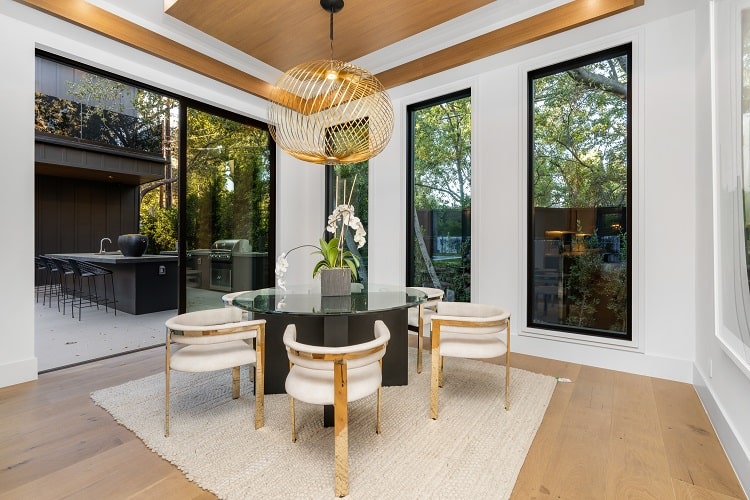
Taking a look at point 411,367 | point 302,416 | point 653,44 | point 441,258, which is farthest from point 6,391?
point 653,44

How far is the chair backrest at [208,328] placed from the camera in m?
2.06

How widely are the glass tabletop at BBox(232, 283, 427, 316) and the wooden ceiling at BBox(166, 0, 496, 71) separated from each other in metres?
2.41

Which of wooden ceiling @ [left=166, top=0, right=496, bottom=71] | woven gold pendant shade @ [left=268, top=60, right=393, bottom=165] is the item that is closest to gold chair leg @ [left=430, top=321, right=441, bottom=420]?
woven gold pendant shade @ [left=268, top=60, right=393, bottom=165]

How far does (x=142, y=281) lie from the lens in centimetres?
569

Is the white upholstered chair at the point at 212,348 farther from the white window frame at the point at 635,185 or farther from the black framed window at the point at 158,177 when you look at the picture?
the white window frame at the point at 635,185

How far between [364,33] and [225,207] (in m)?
2.69

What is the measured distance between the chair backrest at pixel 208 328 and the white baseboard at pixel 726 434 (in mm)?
2577

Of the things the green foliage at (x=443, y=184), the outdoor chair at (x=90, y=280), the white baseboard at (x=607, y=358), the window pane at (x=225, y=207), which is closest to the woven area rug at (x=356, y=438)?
the white baseboard at (x=607, y=358)

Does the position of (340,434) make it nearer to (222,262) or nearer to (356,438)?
(356,438)

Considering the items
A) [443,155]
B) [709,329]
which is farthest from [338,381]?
[443,155]

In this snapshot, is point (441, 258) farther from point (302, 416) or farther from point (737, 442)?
point (737, 442)

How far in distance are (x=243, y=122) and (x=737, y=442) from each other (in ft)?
18.0

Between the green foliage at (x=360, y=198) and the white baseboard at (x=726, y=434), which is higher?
the green foliage at (x=360, y=198)

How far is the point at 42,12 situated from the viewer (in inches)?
110
